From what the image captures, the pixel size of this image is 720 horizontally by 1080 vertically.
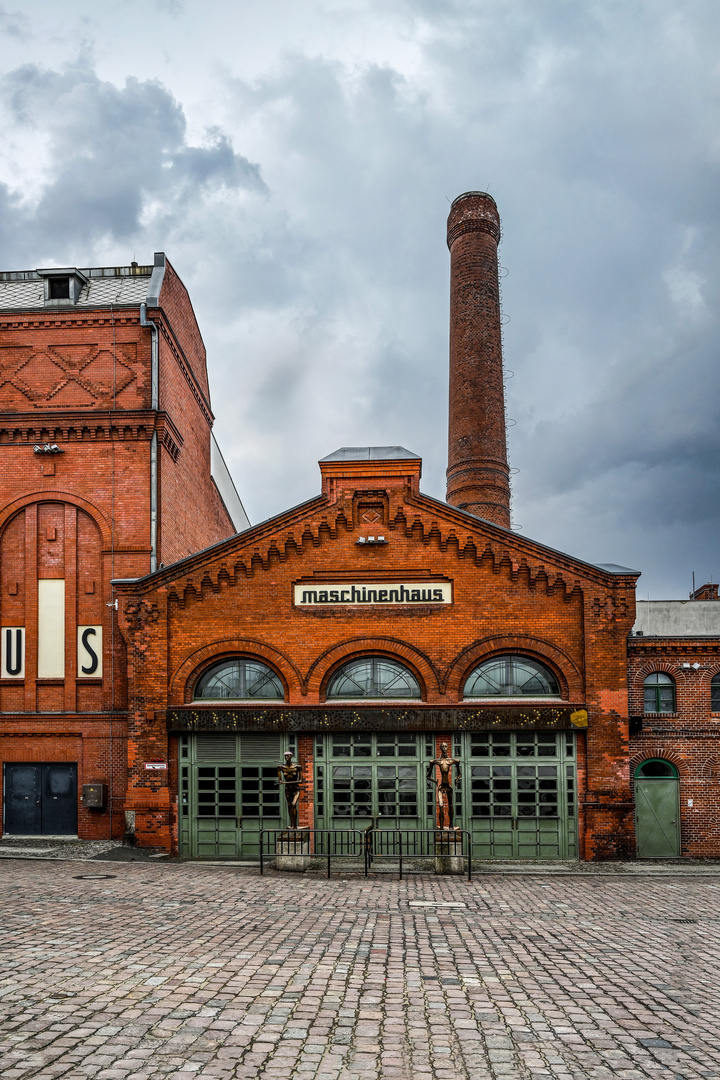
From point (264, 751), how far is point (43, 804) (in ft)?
20.0

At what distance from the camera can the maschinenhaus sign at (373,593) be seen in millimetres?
20078

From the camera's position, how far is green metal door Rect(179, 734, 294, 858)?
1959 centimetres

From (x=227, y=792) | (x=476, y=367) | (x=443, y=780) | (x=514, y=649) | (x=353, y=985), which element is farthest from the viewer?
(x=476, y=367)

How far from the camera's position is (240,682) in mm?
20297

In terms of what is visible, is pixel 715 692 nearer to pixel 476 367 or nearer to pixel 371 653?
pixel 371 653

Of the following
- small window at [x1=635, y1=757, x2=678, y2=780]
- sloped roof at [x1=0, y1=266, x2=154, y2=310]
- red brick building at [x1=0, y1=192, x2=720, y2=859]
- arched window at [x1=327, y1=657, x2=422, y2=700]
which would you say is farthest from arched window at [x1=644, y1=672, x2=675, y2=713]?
sloped roof at [x1=0, y1=266, x2=154, y2=310]

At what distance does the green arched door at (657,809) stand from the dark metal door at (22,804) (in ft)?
49.0

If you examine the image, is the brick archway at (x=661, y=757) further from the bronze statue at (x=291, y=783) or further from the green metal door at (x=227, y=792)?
the green metal door at (x=227, y=792)

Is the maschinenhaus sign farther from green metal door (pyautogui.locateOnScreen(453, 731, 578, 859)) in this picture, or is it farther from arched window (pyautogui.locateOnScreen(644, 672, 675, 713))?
arched window (pyautogui.locateOnScreen(644, 672, 675, 713))

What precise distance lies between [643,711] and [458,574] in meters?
5.91

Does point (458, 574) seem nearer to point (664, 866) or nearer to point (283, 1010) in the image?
point (664, 866)

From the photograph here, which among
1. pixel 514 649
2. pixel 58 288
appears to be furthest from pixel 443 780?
pixel 58 288

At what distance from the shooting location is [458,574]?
20.1 metres

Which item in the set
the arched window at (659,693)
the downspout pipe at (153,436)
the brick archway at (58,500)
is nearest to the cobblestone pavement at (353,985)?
the arched window at (659,693)
